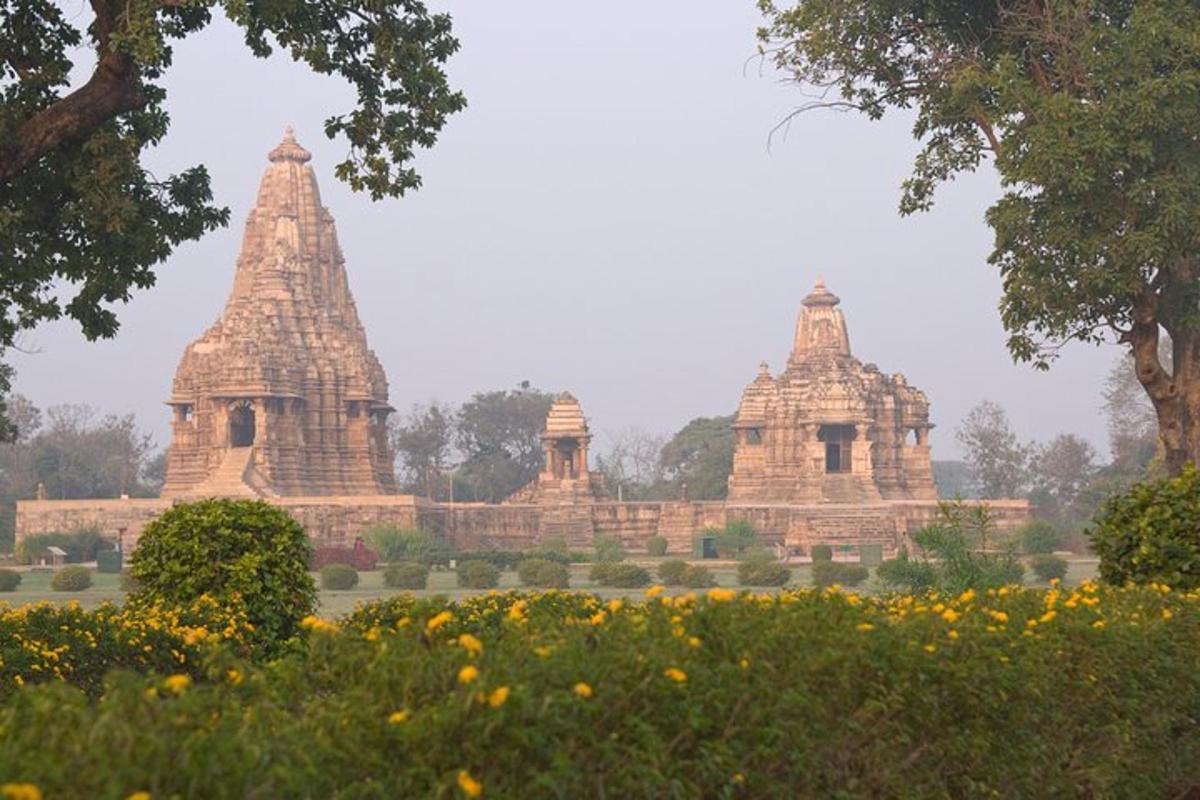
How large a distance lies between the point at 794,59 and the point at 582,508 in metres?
51.9

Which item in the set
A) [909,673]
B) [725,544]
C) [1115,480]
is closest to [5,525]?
[725,544]

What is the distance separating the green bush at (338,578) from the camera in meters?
47.4

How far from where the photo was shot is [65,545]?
65.5 meters

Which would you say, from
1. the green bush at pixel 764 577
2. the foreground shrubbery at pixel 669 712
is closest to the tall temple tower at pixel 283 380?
the green bush at pixel 764 577

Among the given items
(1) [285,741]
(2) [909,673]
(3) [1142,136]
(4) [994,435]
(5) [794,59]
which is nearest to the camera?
(1) [285,741]

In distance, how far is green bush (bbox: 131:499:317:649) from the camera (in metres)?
Result: 14.2

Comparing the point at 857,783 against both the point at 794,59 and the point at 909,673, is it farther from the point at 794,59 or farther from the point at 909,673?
the point at 794,59

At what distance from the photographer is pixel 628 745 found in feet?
18.7

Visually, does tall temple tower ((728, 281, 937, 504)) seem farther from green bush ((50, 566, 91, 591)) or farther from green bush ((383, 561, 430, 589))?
green bush ((50, 566, 91, 591))

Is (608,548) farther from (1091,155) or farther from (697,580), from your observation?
(1091,155)

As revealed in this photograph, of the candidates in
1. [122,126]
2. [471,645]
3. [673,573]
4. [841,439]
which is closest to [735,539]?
[841,439]

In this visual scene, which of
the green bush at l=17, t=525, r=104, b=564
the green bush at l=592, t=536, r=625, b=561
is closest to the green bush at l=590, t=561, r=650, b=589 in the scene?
the green bush at l=592, t=536, r=625, b=561

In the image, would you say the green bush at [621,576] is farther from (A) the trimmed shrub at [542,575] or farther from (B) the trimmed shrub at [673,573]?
(A) the trimmed shrub at [542,575]

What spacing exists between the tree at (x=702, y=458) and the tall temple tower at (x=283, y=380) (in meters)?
29.9
